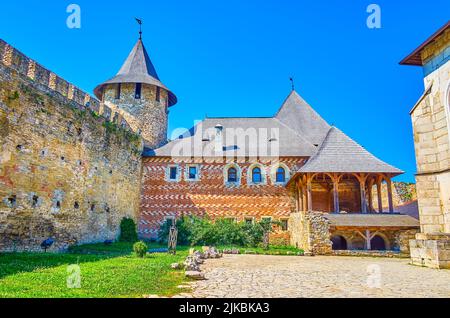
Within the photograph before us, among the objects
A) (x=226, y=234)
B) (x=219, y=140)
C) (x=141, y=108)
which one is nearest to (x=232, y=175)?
(x=219, y=140)

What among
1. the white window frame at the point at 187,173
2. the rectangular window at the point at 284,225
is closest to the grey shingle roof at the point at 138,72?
the white window frame at the point at 187,173

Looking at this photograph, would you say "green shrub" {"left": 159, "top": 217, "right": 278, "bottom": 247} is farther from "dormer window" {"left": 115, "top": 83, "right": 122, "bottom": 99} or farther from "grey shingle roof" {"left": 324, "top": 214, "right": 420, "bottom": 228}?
"dormer window" {"left": 115, "top": 83, "right": 122, "bottom": 99}

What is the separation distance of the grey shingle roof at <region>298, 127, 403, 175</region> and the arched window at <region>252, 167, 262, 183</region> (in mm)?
4732

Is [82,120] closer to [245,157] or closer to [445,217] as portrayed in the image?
[245,157]

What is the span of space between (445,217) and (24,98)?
14322 mm

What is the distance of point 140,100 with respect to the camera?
22047 millimetres

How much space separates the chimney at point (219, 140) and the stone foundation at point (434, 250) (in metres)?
13.6

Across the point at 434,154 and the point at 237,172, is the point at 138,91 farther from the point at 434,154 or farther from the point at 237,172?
the point at 434,154

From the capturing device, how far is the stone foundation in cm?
838

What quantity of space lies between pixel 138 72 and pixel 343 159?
15.6m

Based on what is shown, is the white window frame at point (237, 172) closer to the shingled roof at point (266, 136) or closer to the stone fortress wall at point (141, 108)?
the shingled roof at point (266, 136)

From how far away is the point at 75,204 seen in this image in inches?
550
